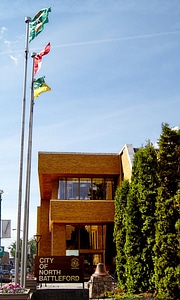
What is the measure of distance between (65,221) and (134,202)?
370 inches

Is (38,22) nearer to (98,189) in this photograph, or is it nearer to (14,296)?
(14,296)

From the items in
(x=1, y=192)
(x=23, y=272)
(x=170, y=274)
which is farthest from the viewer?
(x=1, y=192)

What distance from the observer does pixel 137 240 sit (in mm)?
19266

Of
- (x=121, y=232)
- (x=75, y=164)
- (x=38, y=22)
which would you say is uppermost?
(x=38, y=22)

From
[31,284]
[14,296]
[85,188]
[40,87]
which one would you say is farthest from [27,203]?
[85,188]

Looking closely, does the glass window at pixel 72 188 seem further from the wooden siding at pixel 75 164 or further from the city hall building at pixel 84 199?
the wooden siding at pixel 75 164

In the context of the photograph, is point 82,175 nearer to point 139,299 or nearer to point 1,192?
point 1,192

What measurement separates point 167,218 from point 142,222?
2.47m

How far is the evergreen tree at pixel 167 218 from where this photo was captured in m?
16.5

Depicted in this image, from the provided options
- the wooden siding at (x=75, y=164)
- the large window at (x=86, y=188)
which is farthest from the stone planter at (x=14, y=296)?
the large window at (x=86, y=188)

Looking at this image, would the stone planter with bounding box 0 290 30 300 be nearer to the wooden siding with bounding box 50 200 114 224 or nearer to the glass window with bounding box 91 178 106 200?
the wooden siding with bounding box 50 200 114 224

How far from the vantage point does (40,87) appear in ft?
71.8

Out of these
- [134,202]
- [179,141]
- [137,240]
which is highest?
[179,141]

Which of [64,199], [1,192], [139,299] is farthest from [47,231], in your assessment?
[139,299]
